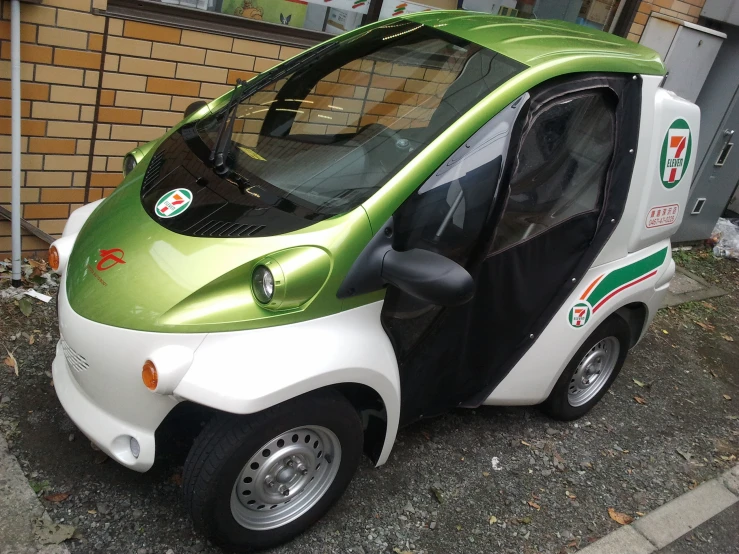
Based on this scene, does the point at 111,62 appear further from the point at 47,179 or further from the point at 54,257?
the point at 54,257

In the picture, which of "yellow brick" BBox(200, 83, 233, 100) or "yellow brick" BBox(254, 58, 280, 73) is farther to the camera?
"yellow brick" BBox(254, 58, 280, 73)

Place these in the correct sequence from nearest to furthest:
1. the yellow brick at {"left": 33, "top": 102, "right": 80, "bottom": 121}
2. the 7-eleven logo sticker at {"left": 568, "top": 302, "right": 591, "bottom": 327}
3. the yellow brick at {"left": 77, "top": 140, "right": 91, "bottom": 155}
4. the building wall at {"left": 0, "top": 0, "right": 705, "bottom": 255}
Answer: the 7-eleven logo sticker at {"left": 568, "top": 302, "right": 591, "bottom": 327}
the building wall at {"left": 0, "top": 0, "right": 705, "bottom": 255}
the yellow brick at {"left": 33, "top": 102, "right": 80, "bottom": 121}
the yellow brick at {"left": 77, "top": 140, "right": 91, "bottom": 155}

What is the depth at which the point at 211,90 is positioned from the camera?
4492 mm

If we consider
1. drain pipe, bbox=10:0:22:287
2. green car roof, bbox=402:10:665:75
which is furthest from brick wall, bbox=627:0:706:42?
drain pipe, bbox=10:0:22:287

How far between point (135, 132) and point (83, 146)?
0.31 m

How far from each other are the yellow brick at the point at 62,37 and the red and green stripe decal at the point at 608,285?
2888mm

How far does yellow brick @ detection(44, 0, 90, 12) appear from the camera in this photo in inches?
147

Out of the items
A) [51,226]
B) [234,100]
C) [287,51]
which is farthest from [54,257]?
[287,51]

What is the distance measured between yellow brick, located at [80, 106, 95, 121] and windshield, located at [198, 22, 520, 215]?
1282mm

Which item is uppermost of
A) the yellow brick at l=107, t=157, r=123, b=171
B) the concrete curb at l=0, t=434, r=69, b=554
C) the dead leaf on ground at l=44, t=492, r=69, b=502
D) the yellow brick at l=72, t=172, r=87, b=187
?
the yellow brick at l=107, t=157, r=123, b=171

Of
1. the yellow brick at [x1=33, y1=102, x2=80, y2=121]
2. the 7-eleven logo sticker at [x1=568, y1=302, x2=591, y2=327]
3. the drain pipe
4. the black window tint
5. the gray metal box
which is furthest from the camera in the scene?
the gray metal box

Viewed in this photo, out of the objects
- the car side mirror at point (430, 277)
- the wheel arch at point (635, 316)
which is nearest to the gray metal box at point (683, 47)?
the wheel arch at point (635, 316)

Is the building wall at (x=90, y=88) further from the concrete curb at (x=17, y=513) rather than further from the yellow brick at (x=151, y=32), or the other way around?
the concrete curb at (x=17, y=513)

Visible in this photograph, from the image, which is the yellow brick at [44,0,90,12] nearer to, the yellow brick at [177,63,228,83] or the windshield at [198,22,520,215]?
the yellow brick at [177,63,228,83]
